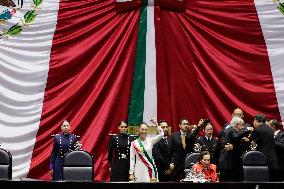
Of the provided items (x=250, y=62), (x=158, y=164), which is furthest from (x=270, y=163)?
(x=250, y=62)

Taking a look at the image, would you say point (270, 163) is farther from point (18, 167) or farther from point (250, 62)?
point (18, 167)

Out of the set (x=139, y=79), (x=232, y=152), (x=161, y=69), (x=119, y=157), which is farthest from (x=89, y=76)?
(x=232, y=152)

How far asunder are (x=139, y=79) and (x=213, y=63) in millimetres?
1253

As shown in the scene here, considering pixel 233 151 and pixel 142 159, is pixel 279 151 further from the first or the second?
pixel 142 159

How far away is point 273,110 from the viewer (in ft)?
32.4

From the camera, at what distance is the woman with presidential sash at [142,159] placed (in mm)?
7848

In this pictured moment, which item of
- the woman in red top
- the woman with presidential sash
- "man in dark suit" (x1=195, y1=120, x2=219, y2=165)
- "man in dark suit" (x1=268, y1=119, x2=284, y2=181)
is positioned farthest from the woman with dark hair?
"man in dark suit" (x1=268, y1=119, x2=284, y2=181)

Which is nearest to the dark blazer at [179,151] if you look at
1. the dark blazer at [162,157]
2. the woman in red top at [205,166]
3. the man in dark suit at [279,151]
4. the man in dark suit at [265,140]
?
the dark blazer at [162,157]

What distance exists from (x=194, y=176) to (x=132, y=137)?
2.52 metres

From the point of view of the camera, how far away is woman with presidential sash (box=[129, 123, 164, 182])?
25.7ft

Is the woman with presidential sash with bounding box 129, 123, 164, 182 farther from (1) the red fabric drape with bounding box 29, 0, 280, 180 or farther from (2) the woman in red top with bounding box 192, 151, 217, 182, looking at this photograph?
(1) the red fabric drape with bounding box 29, 0, 280, 180

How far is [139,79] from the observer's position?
32.5 feet

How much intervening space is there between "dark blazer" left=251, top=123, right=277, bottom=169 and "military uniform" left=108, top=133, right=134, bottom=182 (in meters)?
1.84
